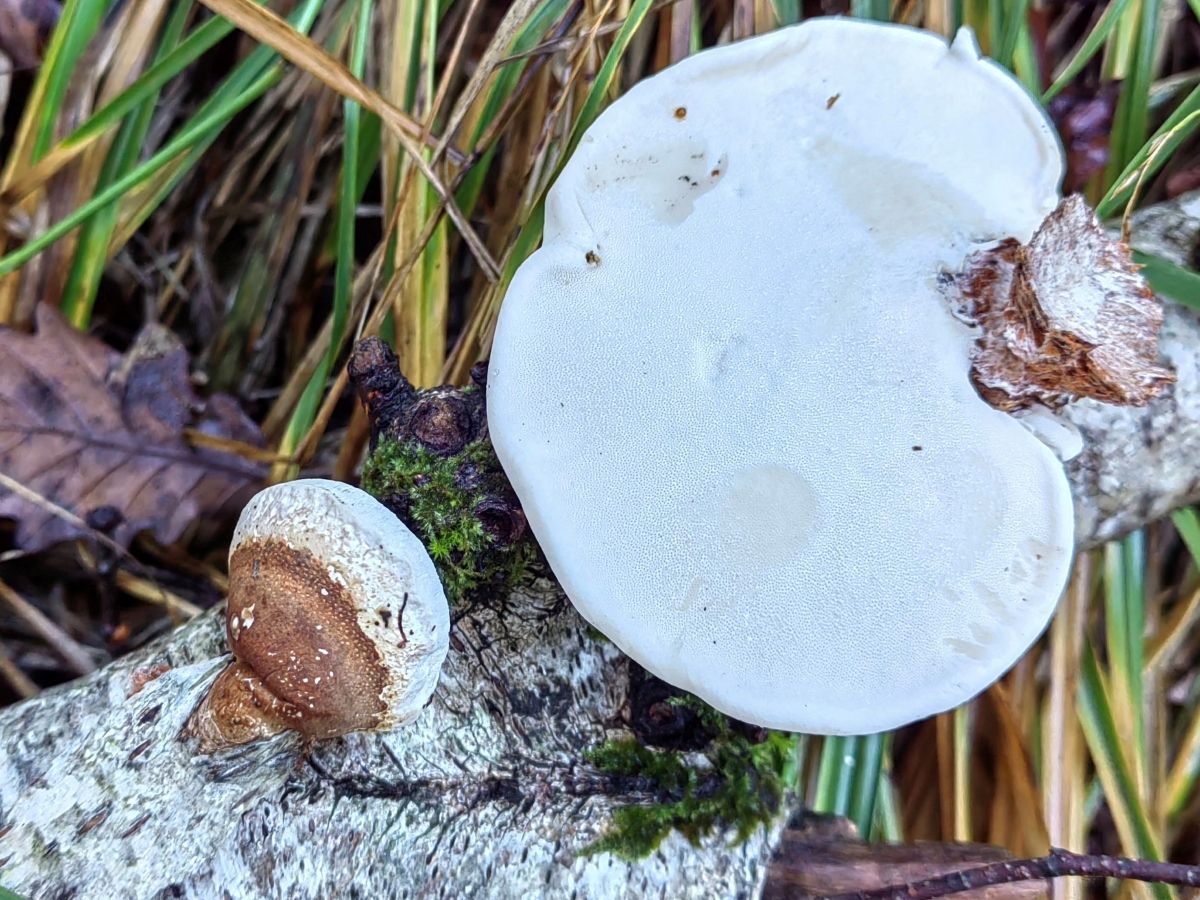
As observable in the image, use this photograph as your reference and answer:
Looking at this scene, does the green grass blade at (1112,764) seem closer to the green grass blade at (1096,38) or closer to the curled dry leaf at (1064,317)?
the curled dry leaf at (1064,317)

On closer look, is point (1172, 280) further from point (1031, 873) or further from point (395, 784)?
point (395, 784)

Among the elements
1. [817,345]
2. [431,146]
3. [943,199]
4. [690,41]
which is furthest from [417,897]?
[690,41]

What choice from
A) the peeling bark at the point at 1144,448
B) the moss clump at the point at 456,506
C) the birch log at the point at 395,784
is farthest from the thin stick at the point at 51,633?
the peeling bark at the point at 1144,448

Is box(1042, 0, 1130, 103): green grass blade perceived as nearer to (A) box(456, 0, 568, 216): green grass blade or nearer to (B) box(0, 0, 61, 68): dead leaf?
(A) box(456, 0, 568, 216): green grass blade

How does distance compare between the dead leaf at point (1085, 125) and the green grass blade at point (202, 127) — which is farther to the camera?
the dead leaf at point (1085, 125)

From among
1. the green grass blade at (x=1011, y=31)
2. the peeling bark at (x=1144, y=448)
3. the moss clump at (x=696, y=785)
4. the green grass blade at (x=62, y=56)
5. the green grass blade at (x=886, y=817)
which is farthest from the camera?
the green grass blade at (x=886, y=817)

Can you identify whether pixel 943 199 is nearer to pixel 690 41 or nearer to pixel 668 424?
pixel 668 424
